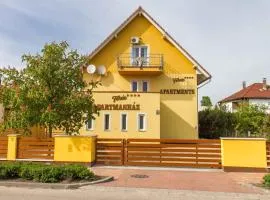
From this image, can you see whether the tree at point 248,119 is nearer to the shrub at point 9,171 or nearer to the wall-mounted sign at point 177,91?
the wall-mounted sign at point 177,91

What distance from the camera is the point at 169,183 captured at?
11.0m

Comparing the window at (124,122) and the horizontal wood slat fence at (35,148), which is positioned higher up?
the window at (124,122)

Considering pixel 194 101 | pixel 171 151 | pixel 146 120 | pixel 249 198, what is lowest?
pixel 249 198

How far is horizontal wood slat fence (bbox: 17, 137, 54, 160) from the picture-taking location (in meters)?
14.5

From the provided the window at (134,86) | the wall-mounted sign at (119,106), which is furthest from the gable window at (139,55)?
the wall-mounted sign at (119,106)

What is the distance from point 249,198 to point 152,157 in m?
5.89

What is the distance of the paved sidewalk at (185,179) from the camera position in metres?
10.4

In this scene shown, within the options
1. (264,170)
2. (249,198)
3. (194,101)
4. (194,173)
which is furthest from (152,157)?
(194,101)

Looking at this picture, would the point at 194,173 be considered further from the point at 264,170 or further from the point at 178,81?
the point at 178,81

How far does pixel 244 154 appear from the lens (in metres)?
13.4

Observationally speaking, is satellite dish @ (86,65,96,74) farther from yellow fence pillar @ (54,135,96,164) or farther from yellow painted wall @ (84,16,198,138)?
yellow fence pillar @ (54,135,96,164)

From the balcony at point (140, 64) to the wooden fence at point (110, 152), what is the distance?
11.3m

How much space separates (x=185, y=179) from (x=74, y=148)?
5.30 metres

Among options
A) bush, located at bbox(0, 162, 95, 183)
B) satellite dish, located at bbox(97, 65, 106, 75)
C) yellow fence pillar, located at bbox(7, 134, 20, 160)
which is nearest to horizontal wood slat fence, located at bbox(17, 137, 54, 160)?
yellow fence pillar, located at bbox(7, 134, 20, 160)
